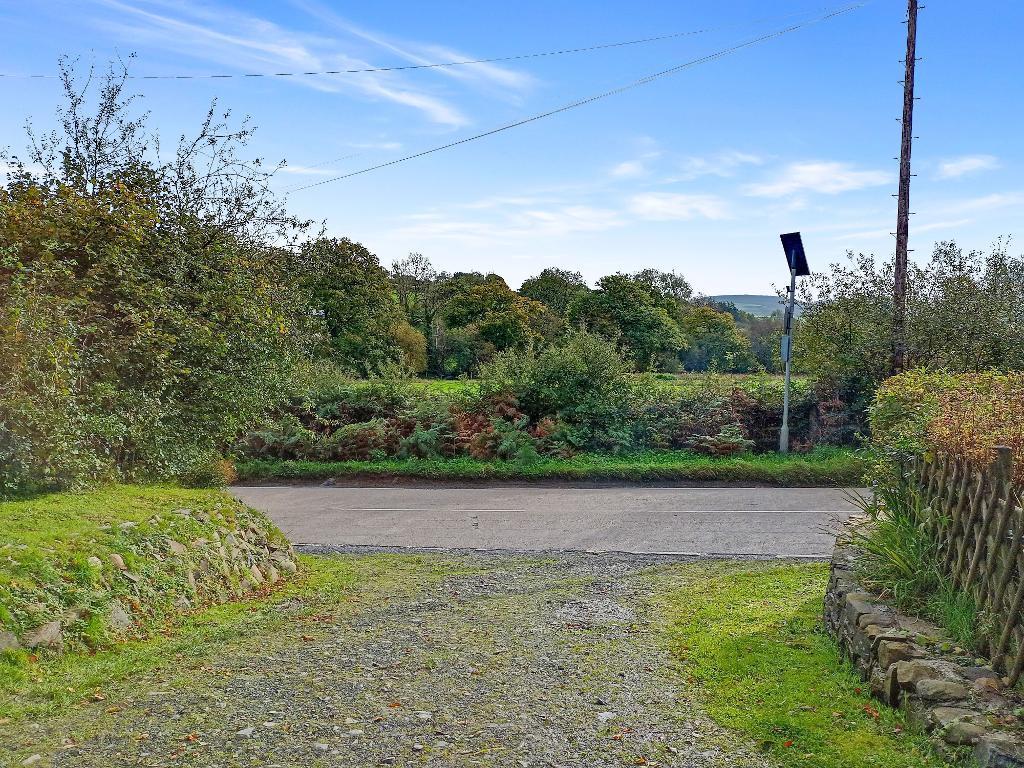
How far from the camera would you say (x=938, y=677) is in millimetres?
4258

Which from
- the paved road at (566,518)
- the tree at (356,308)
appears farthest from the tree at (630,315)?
the paved road at (566,518)

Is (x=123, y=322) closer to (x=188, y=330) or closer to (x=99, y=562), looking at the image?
(x=188, y=330)

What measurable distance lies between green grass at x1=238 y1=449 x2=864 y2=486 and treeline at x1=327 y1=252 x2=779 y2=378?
595 inches

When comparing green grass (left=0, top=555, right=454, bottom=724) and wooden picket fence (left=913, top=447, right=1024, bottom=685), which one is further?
green grass (left=0, top=555, right=454, bottom=724)

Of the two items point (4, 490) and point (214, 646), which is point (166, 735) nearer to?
point (214, 646)

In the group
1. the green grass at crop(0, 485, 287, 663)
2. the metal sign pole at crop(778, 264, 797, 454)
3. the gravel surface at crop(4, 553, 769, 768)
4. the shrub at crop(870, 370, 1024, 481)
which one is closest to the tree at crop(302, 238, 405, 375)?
the metal sign pole at crop(778, 264, 797, 454)

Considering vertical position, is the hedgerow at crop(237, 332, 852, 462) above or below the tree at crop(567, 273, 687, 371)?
below

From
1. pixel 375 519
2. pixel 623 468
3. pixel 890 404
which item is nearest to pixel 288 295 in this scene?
pixel 375 519

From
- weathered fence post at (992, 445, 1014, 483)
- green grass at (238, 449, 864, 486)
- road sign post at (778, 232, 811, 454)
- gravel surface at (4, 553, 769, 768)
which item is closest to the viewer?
gravel surface at (4, 553, 769, 768)

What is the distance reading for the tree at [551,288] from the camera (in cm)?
7625

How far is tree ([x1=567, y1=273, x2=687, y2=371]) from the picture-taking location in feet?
177

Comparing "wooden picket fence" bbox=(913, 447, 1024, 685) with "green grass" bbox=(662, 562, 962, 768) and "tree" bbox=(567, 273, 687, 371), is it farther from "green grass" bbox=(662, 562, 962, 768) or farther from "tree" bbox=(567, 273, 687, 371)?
"tree" bbox=(567, 273, 687, 371)

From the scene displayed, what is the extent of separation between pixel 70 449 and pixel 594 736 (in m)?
5.91

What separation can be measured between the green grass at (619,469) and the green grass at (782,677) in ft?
26.6
